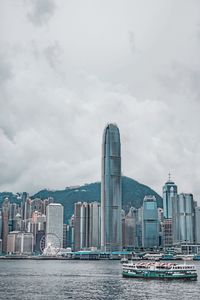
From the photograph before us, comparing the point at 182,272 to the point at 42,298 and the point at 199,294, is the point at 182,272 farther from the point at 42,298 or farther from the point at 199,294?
the point at 42,298

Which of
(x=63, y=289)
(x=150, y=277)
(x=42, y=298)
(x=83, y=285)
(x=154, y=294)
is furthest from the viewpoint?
(x=150, y=277)

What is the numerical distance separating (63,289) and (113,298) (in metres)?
18.4

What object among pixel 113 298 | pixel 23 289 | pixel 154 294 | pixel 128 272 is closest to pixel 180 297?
pixel 154 294

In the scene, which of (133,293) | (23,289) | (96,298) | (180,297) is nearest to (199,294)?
(180,297)

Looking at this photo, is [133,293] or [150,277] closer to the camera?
[133,293]

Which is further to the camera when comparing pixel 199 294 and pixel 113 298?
pixel 199 294

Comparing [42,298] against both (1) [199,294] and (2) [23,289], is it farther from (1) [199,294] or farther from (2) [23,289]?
(1) [199,294]

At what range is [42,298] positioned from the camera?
86375 millimetres

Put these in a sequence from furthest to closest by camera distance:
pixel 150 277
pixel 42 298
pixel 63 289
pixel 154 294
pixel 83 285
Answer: pixel 150 277 < pixel 83 285 < pixel 63 289 < pixel 154 294 < pixel 42 298

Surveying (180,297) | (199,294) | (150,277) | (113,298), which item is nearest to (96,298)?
(113,298)

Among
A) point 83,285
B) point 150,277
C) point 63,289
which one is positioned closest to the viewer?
point 63,289

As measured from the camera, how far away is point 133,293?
308 feet

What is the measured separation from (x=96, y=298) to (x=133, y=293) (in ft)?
32.1

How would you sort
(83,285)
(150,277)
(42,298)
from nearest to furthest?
(42,298)
(83,285)
(150,277)
